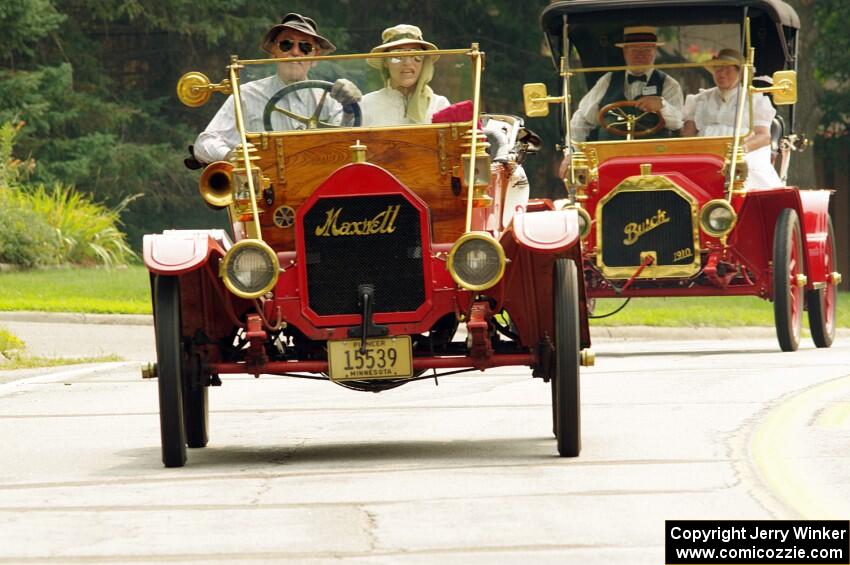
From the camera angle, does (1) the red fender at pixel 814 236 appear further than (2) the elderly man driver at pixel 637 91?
No

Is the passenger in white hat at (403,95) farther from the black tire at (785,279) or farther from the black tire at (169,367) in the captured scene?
the black tire at (785,279)

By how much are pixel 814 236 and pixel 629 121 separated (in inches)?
70.1

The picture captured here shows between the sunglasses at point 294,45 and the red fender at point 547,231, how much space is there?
2.20 meters

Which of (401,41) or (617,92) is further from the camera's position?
(617,92)

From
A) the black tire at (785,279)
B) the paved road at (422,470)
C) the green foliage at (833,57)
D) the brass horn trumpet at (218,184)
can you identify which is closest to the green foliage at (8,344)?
the paved road at (422,470)

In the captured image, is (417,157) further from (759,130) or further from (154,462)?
(759,130)

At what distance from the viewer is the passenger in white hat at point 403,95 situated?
390 inches

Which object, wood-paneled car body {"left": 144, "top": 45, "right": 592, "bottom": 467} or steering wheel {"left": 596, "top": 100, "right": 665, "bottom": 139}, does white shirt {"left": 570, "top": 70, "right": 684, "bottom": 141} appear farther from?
wood-paneled car body {"left": 144, "top": 45, "right": 592, "bottom": 467}

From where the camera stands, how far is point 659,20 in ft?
53.9

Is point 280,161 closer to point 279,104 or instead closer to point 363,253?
point 279,104

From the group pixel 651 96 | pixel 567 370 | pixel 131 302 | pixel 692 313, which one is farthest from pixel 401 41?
pixel 131 302

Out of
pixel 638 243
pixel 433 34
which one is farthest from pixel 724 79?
pixel 433 34

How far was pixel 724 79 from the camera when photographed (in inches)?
636

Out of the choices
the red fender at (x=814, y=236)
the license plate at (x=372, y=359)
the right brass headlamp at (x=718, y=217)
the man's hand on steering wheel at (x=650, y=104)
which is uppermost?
the man's hand on steering wheel at (x=650, y=104)
